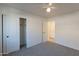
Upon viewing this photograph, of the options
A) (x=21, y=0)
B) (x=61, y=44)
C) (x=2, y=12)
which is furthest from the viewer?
(x=61, y=44)

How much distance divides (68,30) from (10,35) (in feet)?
5.71

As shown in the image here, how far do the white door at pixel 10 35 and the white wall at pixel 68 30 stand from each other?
1.15 meters

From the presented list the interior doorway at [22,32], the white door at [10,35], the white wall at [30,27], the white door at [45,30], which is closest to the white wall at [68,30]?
the white door at [45,30]

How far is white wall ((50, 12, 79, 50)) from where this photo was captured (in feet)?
10.6

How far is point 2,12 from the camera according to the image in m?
2.70

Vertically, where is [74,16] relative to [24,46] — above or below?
above

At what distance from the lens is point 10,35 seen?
2.84m

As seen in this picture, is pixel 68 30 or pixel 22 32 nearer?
pixel 22 32

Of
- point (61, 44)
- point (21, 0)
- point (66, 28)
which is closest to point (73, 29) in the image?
point (66, 28)

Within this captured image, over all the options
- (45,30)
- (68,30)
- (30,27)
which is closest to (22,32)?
(30,27)

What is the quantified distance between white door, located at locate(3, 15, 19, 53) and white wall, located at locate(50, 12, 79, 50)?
45.1 inches

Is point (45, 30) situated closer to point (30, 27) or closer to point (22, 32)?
point (30, 27)

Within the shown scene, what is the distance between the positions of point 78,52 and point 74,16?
105cm

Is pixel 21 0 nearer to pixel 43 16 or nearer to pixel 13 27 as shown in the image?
pixel 13 27
